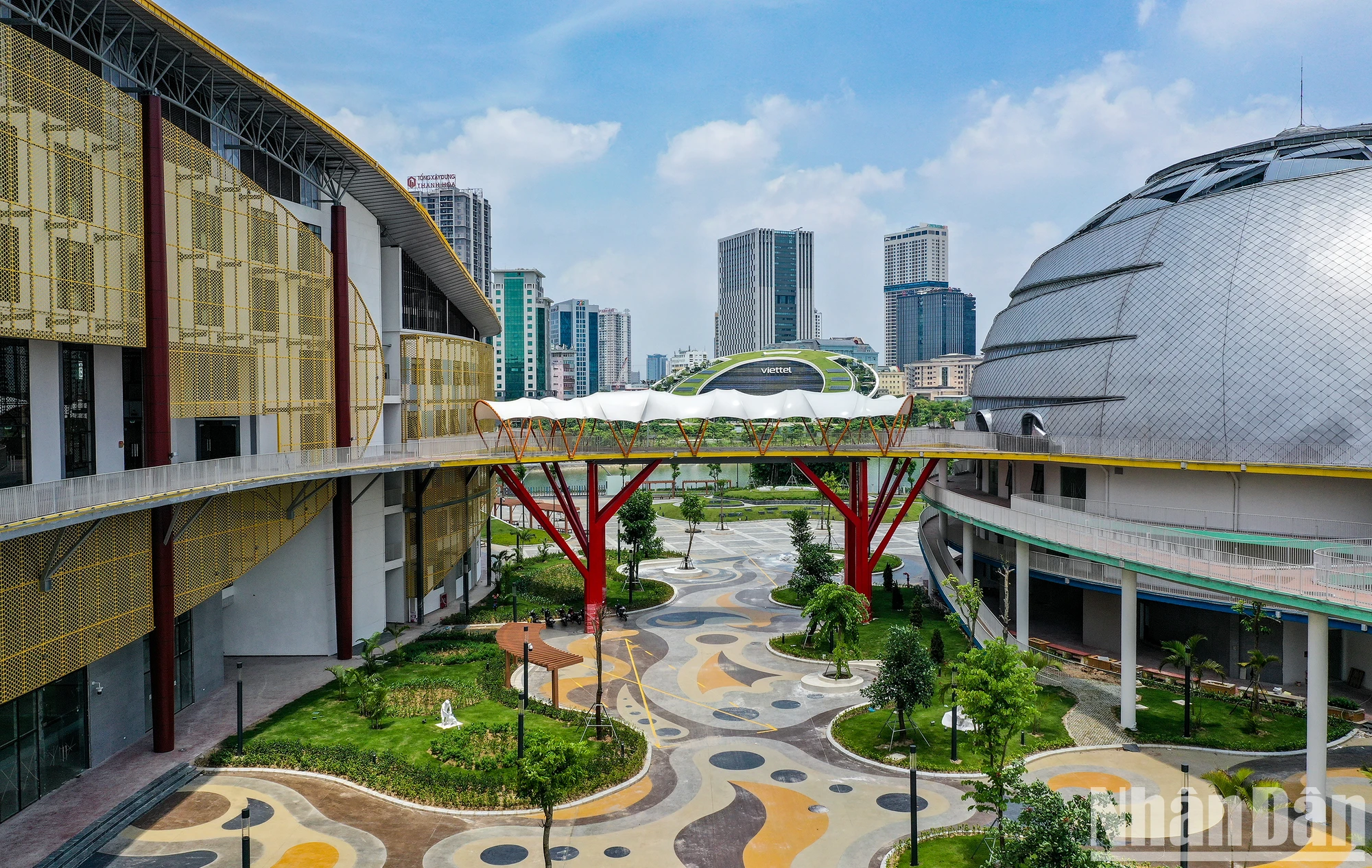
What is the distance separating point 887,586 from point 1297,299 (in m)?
26.4

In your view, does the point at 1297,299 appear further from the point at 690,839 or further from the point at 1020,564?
the point at 690,839

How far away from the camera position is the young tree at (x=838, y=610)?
122 feet

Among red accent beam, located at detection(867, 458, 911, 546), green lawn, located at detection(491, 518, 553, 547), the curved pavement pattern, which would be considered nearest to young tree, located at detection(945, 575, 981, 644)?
red accent beam, located at detection(867, 458, 911, 546)

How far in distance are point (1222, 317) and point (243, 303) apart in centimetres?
3991

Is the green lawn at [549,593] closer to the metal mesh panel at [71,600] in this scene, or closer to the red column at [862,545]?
the red column at [862,545]

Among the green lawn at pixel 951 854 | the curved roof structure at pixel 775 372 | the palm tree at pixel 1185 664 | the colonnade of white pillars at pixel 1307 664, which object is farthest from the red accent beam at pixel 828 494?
the curved roof structure at pixel 775 372

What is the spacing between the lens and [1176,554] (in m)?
28.5

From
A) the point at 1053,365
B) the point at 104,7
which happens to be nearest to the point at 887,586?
the point at 1053,365

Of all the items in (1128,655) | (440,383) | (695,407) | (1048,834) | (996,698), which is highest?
(440,383)

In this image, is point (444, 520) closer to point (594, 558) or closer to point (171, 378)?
point (594, 558)

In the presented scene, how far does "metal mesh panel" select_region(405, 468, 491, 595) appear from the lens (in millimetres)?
46125

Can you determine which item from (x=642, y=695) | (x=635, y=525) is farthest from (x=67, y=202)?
(x=635, y=525)

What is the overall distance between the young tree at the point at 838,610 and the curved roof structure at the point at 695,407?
9.56 m

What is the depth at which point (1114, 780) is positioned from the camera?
26.6 m
